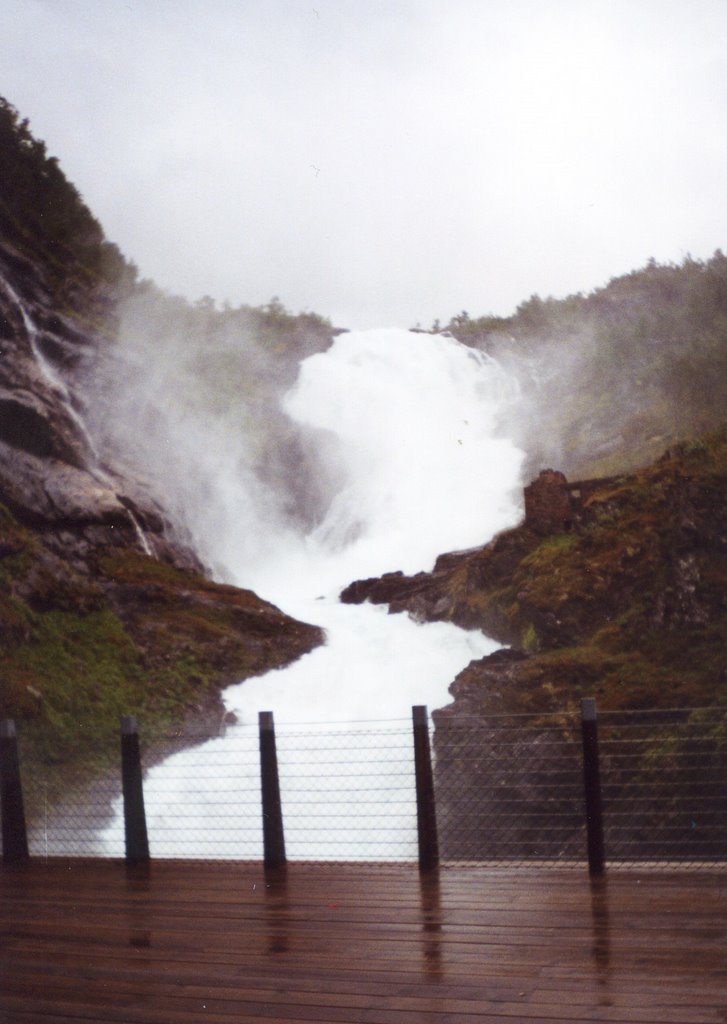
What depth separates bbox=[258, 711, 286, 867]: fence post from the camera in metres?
4.14

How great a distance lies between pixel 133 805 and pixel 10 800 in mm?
721

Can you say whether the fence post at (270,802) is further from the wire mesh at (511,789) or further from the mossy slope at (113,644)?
the mossy slope at (113,644)

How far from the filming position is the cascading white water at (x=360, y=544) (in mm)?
8391

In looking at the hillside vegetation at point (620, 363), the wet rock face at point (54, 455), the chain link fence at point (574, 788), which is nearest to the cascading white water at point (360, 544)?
the hillside vegetation at point (620, 363)

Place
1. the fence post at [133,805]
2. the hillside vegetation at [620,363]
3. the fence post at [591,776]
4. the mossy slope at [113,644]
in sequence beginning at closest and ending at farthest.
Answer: the fence post at [591,776], the fence post at [133,805], the mossy slope at [113,644], the hillside vegetation at [620,363]

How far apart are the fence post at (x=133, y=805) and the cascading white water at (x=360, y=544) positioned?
8.98 feet

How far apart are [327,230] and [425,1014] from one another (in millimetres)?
8857

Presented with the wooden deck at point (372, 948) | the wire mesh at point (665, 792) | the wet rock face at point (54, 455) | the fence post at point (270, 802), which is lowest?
the wire mesh at point (665, 792)

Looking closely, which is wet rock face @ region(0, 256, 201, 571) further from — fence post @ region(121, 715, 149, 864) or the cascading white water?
fence post @ region(121, 715, 149, 864)

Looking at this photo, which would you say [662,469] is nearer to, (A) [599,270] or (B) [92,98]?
(A) [599,270]

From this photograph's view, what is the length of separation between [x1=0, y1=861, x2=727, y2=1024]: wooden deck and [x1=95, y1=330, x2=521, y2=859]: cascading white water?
12.3ft

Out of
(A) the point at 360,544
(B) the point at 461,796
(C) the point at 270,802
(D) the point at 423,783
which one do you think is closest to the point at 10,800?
A: (C) the point at 270,802

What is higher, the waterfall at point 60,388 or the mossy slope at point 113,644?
the waterfall at point 60,388

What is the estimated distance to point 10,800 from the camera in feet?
15.8
